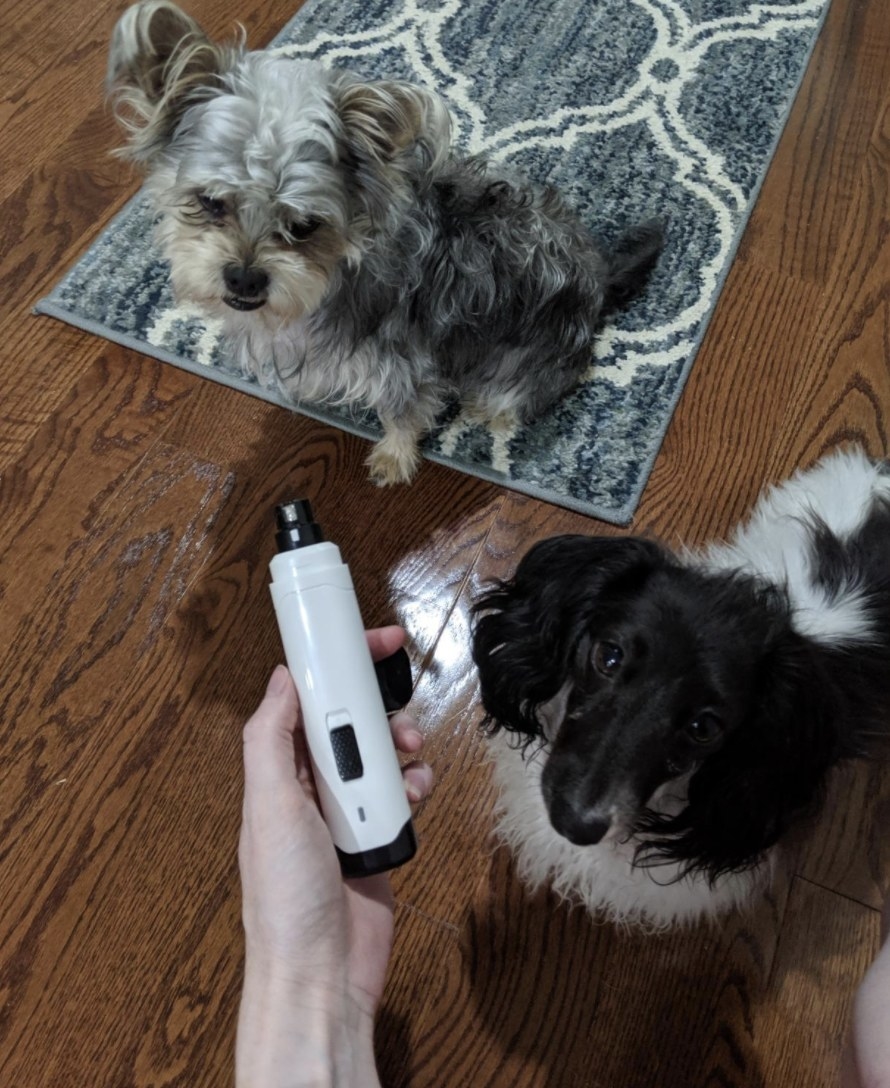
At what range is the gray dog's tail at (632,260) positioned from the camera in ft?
5.24

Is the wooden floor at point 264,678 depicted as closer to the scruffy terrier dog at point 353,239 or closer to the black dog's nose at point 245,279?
the scruffy terrier dog at point 353,239

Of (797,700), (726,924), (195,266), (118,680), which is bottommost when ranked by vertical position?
(726,924)

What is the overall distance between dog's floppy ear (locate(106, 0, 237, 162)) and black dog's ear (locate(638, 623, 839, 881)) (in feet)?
3.37

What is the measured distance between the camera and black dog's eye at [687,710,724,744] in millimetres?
910

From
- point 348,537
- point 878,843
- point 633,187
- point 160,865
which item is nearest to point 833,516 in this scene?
point 878,843

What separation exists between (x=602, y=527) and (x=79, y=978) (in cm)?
110

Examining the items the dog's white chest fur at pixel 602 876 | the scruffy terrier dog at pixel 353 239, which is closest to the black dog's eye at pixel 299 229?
the scruffy terrier dog at pixel 353 239

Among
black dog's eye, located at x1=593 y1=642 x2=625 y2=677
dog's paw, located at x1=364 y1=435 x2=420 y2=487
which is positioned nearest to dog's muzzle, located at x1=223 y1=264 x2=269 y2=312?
dog's paw, located at x1=364 y1=435 x2=420 y2=487

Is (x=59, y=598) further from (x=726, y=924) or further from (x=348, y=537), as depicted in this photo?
(x=726, y=924)

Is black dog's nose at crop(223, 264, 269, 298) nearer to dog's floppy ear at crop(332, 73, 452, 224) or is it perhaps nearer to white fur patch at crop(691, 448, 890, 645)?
dog's floppy ear at crop(332, 73, 452, 224)

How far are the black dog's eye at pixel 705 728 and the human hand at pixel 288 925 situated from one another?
0.41m

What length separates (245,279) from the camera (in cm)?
112

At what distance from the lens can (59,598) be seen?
4.69 feet

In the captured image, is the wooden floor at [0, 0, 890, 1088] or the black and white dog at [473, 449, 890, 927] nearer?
the black and white dog at [473, 449, 890, 927]
